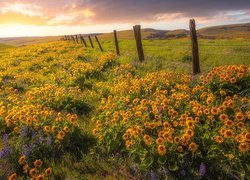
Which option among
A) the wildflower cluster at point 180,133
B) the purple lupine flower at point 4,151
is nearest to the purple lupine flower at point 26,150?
the purple lupine flower at point 4,151

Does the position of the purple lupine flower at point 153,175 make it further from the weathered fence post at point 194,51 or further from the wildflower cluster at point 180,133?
the weathered fence post at point 194,51

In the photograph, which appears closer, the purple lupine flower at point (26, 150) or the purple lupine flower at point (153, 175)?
the purple lupine flower at point (153, 175)

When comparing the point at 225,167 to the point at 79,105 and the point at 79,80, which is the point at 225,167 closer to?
the point at 79,105

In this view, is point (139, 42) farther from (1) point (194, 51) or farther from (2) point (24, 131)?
(2) point (24, 131)

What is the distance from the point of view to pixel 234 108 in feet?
21.5

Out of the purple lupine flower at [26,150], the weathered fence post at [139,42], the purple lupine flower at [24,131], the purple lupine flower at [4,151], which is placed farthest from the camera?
the weathered fence post at [139,42]

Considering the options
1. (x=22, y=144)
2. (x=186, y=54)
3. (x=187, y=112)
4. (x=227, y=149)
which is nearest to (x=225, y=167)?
(x=227, y=149)

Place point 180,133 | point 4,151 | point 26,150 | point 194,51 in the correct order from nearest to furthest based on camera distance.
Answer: point 180,133
point 26,150
point 4,151
point 194,51

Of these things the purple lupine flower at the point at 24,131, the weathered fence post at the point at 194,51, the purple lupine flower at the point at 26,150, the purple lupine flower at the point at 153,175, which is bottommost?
the purple lupine flower at the point at 153,175

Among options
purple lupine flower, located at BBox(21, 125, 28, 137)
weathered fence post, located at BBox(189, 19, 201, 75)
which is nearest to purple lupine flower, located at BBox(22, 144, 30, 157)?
purple lupine flower, located at BBox(21, 125, 28, 137)

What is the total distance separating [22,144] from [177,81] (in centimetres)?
551

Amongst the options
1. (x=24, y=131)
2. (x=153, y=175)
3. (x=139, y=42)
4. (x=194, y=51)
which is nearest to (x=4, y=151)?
(x=24, y=131)

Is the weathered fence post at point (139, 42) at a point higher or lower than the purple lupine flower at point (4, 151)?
higher

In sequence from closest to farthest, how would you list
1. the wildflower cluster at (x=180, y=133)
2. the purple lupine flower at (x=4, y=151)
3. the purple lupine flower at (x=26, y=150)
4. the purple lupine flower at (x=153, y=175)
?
1. the purple lupine flower at (x=153, y=175)
2. the wildflower cluster at (x=180, y=133)
3. the purple lupine flower at (x=26, y=150)
4. the purple lupine flower at (x=4, y=151)
